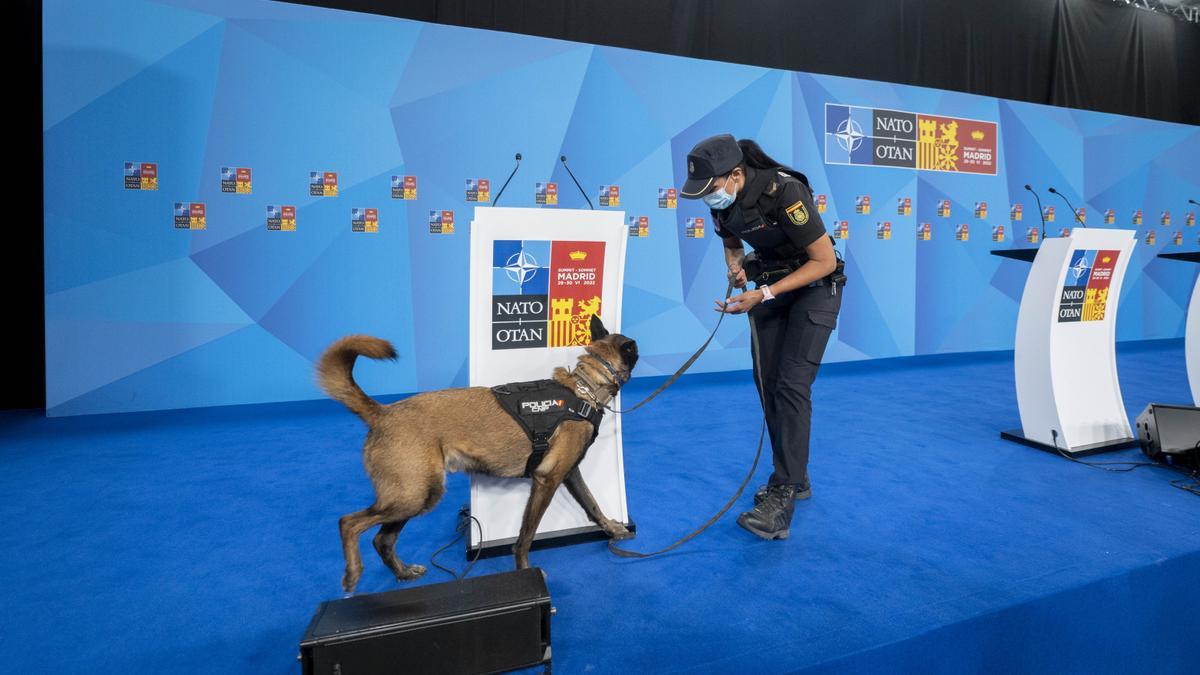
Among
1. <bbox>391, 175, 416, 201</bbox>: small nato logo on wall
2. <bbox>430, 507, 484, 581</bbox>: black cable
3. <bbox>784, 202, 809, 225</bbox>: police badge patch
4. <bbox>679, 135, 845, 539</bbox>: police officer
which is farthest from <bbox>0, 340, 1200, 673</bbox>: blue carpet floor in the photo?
<bbox>391, 175, 416, 201</bbox>: small nato logo on wall

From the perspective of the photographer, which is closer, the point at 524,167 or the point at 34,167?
the point at 34,167

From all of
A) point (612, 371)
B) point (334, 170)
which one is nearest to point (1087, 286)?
point (612, 371)

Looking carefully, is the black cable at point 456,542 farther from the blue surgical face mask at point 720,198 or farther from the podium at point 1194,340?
the podium at point 1194,340

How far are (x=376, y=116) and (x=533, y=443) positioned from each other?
→ 12.7 feet

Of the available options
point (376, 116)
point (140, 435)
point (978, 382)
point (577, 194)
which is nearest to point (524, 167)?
point (577, 194)

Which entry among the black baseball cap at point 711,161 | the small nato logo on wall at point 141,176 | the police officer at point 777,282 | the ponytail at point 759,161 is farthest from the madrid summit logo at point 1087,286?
the small nato logo on wall at point 141,176

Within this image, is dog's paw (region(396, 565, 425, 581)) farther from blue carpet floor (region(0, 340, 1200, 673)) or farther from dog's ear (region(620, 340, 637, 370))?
dog's ear (region(620, 340, 637, 370))

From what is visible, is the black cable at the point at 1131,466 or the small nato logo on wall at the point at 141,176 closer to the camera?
the black cable at the point at 1131,466

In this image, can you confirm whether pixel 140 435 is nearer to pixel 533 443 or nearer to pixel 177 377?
pixel 177 377

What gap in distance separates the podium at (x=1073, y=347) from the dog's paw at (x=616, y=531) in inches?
108

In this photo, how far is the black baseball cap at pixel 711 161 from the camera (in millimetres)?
2377

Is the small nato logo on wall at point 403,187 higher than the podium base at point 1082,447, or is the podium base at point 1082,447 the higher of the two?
the small nato logo on wall at point 403,187

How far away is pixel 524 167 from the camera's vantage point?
525 centimetres

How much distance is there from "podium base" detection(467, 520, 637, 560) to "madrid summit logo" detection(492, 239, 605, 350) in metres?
0.76
